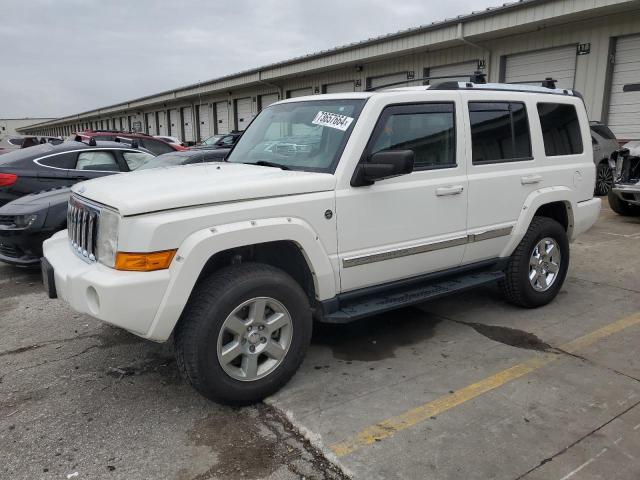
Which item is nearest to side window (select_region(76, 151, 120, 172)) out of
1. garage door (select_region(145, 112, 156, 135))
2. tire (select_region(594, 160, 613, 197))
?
tire (select_region(594, 160, 613, 197))

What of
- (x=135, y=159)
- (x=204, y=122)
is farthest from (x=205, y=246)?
(x=204, y=122)

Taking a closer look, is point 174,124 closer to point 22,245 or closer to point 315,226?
point 22,245

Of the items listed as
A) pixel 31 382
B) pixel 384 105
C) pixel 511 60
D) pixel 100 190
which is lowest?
pixel 31 382

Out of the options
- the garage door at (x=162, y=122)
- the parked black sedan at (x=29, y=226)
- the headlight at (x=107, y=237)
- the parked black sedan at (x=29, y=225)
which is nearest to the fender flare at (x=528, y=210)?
the headlight at (x=107, y=237)

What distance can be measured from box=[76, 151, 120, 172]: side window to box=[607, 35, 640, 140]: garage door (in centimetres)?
1108

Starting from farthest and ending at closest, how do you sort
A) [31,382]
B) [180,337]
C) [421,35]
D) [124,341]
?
[421,35], [124,341], [31,382], [180,337]

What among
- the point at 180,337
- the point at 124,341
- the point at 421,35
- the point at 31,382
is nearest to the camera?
the point at 180,337

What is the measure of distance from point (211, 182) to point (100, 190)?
702 millimetres

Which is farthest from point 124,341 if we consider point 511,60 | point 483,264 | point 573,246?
point 511,60

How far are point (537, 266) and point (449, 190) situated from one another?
4.98 feet

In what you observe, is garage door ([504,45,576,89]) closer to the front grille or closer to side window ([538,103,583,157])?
side window ([538,103,583,157])

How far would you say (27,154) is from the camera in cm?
759

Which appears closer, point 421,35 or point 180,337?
point 180,337

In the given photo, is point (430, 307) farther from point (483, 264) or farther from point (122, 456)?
point (122, 456)
